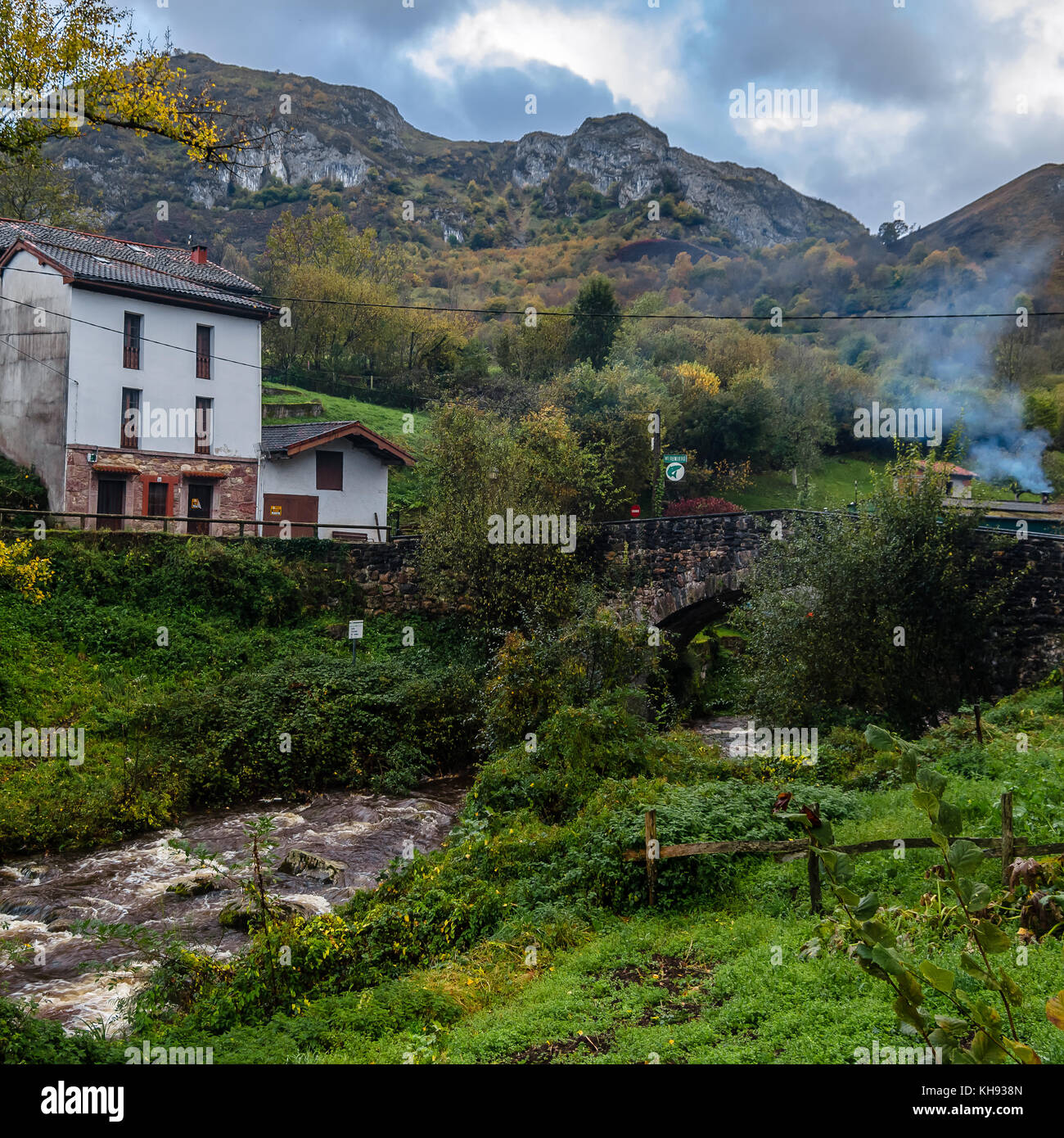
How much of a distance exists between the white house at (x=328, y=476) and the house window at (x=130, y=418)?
4103 millimetres

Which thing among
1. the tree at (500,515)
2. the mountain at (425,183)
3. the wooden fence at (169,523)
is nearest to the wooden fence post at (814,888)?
the tree at (500,515)

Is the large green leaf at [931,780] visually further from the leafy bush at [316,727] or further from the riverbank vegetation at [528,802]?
the leafy bush at [316,727]

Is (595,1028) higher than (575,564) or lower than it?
lower

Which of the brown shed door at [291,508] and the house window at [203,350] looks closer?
the house window at [203,350]

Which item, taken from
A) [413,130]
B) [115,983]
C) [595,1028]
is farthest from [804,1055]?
[413,130]

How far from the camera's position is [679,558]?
70.7ft

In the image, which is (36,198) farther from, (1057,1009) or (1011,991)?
(1057,1009)

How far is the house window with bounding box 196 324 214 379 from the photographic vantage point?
3047 centimetres

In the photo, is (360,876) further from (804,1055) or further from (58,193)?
(58,193)

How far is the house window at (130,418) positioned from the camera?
28.5m

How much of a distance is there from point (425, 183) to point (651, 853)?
462 ft

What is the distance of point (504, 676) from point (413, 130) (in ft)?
554

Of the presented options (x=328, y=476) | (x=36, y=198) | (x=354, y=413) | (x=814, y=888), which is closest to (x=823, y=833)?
(x=814, y=888)

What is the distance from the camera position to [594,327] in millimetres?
49188
